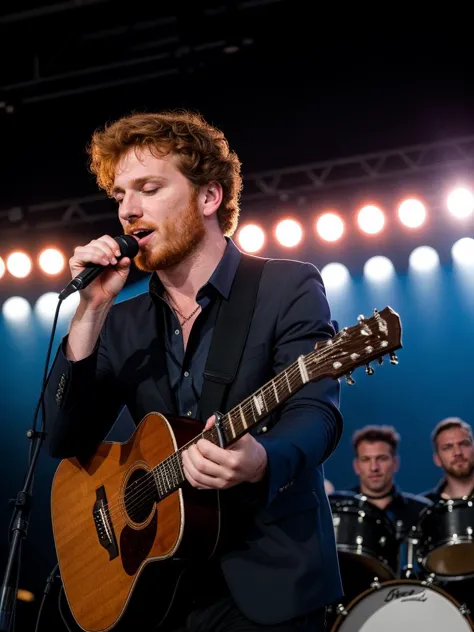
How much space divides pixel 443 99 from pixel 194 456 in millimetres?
6051

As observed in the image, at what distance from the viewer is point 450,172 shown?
28.1 feet

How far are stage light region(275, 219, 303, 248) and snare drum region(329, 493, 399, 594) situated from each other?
324 cm

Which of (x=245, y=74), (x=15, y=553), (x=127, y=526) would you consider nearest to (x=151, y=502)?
(x=127, y=526)

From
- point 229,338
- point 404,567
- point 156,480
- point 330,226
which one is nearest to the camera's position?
point 156,480

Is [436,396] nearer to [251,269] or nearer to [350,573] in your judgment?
[350,573]

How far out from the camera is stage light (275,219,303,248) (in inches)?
363

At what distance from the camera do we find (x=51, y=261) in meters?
9.60

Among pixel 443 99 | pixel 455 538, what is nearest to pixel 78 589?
pixel 455 538

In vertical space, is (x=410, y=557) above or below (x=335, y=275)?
below

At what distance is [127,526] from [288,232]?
6.48m

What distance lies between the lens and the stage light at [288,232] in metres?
9.21

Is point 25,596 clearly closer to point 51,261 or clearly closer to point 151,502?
point 51,261

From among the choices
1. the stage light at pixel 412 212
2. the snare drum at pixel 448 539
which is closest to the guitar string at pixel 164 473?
the snare drum at pixel 448 539

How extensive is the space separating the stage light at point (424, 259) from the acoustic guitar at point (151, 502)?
6227 mm
